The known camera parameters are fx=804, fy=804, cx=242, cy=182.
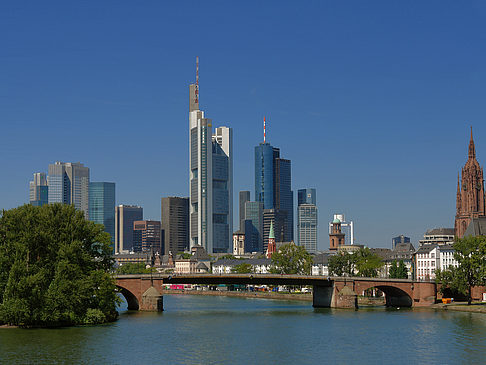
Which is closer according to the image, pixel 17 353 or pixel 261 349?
pixel 17 353

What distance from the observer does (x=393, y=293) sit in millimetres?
162875

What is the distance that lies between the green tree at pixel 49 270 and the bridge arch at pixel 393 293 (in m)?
59.5

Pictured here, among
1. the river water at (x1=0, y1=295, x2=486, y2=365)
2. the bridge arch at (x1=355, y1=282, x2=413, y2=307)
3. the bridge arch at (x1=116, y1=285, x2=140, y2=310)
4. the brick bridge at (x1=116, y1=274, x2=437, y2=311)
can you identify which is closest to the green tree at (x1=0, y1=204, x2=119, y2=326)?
the river water at (x1=0, y1=295, x2=486, y2=365)

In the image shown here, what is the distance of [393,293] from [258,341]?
7371cm

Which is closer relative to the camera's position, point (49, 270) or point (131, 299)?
point (49, 270)

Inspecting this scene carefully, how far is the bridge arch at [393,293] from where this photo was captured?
15325cm

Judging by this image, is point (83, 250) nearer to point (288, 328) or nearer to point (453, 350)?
point (288, 328)

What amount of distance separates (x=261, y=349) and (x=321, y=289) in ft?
235

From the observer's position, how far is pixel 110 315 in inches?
4483

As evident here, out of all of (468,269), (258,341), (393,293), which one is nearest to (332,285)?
(393,293)

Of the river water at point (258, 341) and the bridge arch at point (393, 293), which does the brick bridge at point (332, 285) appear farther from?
the river water at point (258, 341)

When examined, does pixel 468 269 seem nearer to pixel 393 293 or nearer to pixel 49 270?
pixel 393 293

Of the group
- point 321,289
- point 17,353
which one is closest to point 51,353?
point 17,353

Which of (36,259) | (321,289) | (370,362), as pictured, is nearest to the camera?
(370,362)
